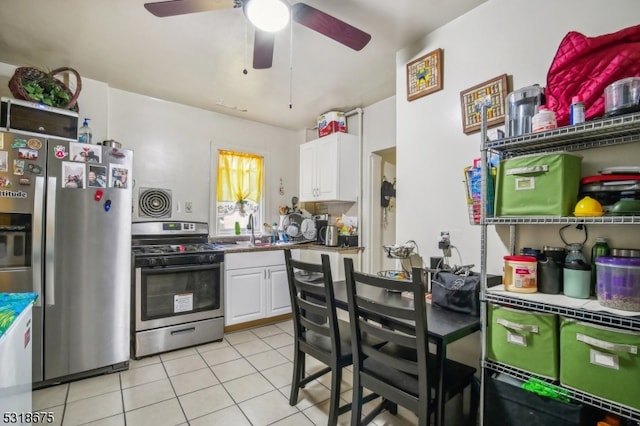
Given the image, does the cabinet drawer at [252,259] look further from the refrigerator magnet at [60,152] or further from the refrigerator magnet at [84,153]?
the refrigerator magnet at [60,152]

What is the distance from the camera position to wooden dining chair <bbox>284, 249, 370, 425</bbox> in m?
1.67

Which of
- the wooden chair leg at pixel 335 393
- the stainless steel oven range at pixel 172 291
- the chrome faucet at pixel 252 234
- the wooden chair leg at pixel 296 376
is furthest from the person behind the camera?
the chrome faucet at pixel 252 234

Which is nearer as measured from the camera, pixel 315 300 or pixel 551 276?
pixel 551 276

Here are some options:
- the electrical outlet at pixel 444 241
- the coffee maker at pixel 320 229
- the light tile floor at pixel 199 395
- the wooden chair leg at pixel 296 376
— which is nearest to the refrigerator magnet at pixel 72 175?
the light tile floor at pixel 199 395

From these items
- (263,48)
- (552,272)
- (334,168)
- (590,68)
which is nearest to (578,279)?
(552,272)

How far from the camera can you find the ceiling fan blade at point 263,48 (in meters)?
1.81

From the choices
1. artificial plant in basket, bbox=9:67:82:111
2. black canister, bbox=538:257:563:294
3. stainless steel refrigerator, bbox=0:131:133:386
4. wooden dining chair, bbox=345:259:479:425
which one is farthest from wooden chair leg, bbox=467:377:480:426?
artificial plant in basket, bbox=9:67:82:111

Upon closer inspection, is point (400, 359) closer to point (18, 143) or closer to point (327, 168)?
point (327, 168)

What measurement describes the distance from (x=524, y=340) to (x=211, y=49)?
2.77 m

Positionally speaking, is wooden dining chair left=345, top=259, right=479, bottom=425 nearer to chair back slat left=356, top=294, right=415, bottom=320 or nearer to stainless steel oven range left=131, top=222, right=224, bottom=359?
chair back slat left=356, top=294, right=415, bottom=320

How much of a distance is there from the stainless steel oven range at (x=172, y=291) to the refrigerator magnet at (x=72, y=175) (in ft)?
2.50

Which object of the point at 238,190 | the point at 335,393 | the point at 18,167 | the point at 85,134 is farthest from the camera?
the point at 238,190

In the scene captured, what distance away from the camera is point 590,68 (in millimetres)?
1341

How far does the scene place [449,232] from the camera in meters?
2.06
